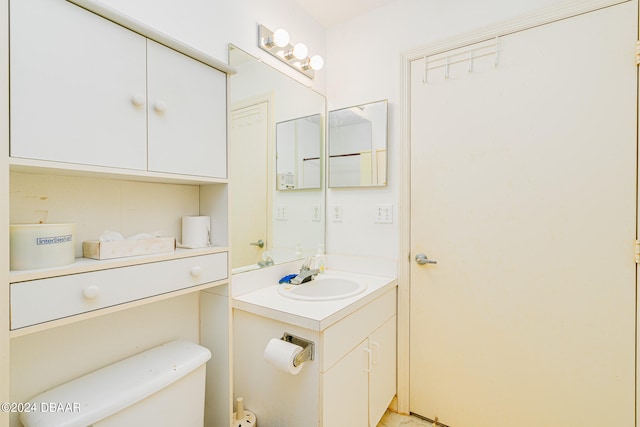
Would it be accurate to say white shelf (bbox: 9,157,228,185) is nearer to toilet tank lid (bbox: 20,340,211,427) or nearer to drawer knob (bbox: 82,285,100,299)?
drawer knob (bbox: 82,285,100,299)

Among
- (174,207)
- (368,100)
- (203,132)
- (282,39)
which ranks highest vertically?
(282,39)

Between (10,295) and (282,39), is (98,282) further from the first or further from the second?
(282,39)

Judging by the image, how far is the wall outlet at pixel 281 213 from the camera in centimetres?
172

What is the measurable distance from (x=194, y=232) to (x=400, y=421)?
5.03 feet

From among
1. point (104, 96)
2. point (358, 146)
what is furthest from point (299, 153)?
point (104, 96)

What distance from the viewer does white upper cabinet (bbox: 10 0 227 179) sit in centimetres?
71

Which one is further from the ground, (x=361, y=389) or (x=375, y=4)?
(x=375, y=4)

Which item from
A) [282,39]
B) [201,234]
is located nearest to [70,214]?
[201,234]

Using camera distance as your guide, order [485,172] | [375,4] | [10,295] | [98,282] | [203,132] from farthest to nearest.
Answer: [375,4], [485,172], [203,132], [98,282], [10,295]

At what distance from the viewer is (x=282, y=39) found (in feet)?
5.06

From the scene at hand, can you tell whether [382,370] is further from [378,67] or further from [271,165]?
[378,67]

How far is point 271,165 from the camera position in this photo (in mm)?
1671

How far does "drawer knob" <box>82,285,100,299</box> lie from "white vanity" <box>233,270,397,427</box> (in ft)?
1.89

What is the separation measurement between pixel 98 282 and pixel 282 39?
138cm
